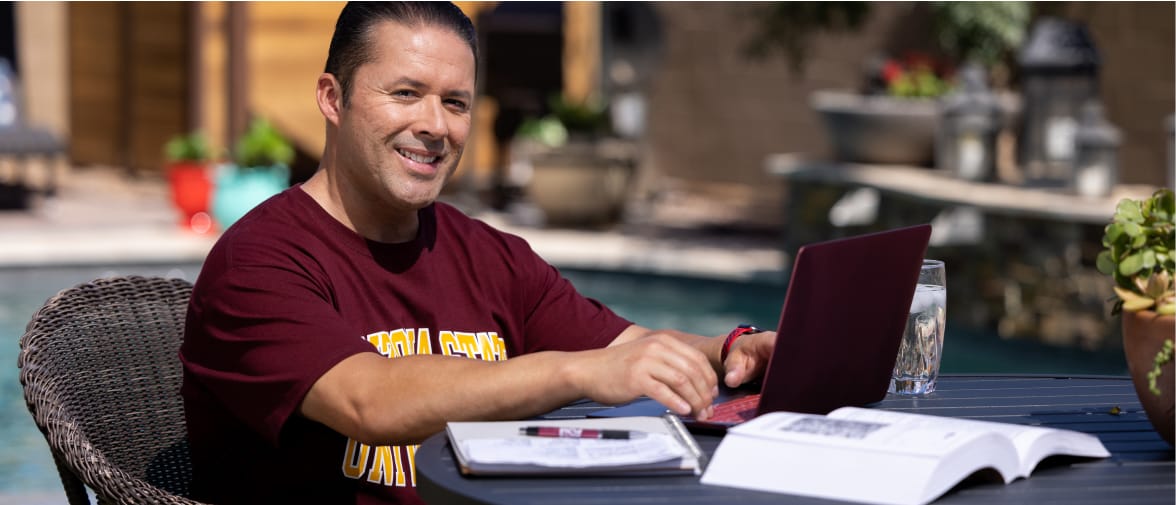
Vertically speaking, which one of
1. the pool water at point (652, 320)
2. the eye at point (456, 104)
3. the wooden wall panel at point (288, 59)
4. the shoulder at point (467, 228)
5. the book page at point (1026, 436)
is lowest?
the pool water at point (652, 320)

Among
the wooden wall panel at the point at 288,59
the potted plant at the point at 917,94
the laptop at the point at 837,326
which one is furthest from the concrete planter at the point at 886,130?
the laptop at the point at 837,326

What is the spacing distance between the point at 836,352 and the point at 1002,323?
18.5 feet

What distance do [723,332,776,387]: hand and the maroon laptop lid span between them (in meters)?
0.17

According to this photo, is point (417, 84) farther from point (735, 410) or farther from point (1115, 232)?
point (1115, 232)

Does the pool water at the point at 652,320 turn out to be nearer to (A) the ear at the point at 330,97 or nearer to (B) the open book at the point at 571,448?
(A) the ear at the point at 330,97

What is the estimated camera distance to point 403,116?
83.9 inches

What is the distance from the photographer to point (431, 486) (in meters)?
1.62

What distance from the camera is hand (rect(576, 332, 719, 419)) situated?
180cm

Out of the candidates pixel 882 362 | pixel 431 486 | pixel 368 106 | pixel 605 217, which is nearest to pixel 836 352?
pixel 882 362

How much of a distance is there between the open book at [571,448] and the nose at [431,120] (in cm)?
48

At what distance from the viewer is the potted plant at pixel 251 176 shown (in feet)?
30.5

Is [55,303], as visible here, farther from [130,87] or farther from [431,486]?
[130,87]

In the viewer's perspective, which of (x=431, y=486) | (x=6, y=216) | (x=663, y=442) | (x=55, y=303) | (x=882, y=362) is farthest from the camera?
(x=6, y=216)

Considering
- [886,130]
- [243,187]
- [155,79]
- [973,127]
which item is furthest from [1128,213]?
[155,79]
